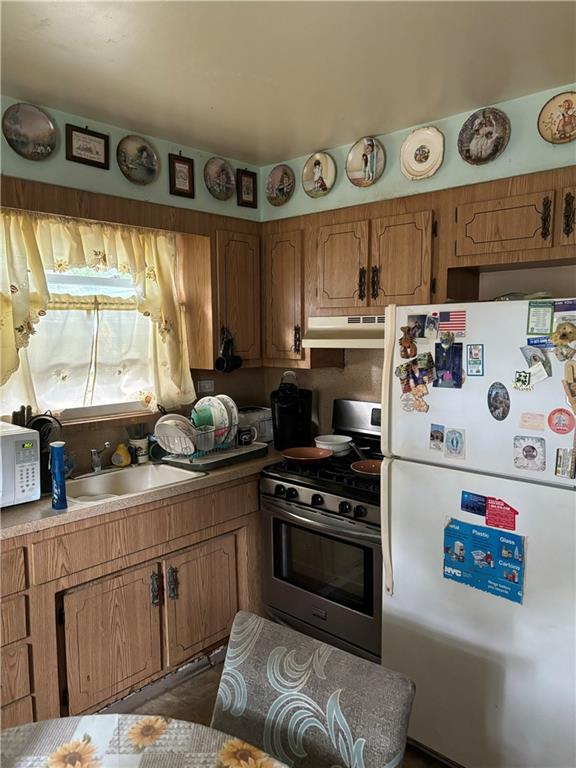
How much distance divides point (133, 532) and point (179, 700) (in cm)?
80

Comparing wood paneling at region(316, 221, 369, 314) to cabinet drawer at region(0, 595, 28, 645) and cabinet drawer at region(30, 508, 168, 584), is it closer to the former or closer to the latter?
cabinet drawer at region(30, 508, 168, 584)

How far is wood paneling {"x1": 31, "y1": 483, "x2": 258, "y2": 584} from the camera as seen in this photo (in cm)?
199

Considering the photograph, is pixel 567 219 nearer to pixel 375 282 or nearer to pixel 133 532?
pixel 375 282

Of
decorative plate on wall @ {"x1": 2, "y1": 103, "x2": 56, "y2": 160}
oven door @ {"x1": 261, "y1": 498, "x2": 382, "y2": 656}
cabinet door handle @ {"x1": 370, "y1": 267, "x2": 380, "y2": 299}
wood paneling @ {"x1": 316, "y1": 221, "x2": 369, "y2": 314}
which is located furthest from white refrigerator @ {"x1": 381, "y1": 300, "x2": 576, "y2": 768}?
decorative plate on wall @ {"x1": 2, "y1": 103, "x2": 56, "y2": 160}

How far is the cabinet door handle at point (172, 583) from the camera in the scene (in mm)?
2373

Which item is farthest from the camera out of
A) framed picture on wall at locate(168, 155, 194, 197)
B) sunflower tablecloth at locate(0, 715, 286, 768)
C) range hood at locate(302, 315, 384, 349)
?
framed picture on wall at locate(168, 155, 194, 197)

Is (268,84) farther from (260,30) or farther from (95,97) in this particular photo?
(95,97)

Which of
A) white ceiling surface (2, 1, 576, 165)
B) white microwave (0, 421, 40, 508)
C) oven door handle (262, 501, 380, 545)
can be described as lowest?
oven door handle (262, 501, 380, 545)

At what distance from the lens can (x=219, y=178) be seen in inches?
114

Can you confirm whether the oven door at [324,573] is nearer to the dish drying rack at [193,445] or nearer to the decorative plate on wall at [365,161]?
the dish drying rack at [193,445]

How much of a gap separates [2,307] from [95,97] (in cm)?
92

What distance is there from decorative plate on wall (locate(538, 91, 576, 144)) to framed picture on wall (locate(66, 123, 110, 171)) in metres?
1.81

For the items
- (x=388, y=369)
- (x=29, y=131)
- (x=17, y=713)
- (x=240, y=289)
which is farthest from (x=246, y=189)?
(x=17, y=713)

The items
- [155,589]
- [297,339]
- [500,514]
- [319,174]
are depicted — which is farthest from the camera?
[297,339]
